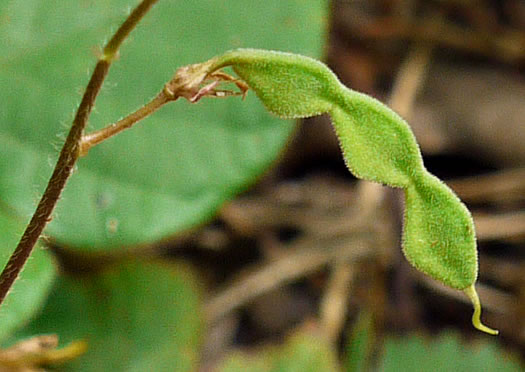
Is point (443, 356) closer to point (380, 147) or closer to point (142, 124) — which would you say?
point (142, 124)

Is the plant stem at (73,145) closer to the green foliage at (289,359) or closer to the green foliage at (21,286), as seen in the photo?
the green foliage at (21,286)

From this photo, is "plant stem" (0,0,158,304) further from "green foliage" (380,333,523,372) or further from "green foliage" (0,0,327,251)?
"green foliage" (380,333,523,372)

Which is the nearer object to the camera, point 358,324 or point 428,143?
point 358,324

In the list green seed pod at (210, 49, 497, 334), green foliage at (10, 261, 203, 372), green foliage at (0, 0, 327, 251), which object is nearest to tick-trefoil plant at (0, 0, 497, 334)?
green seed pod at (210, 49, 497, 334)

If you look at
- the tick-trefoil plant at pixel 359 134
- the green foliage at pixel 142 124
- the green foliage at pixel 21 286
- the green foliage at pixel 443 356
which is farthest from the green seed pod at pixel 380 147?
the green foliage at pixel 443 356

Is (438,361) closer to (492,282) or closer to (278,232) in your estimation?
(492,282)

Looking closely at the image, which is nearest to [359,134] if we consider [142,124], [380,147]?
[380,147]

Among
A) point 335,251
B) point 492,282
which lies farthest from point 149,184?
point 492,282
